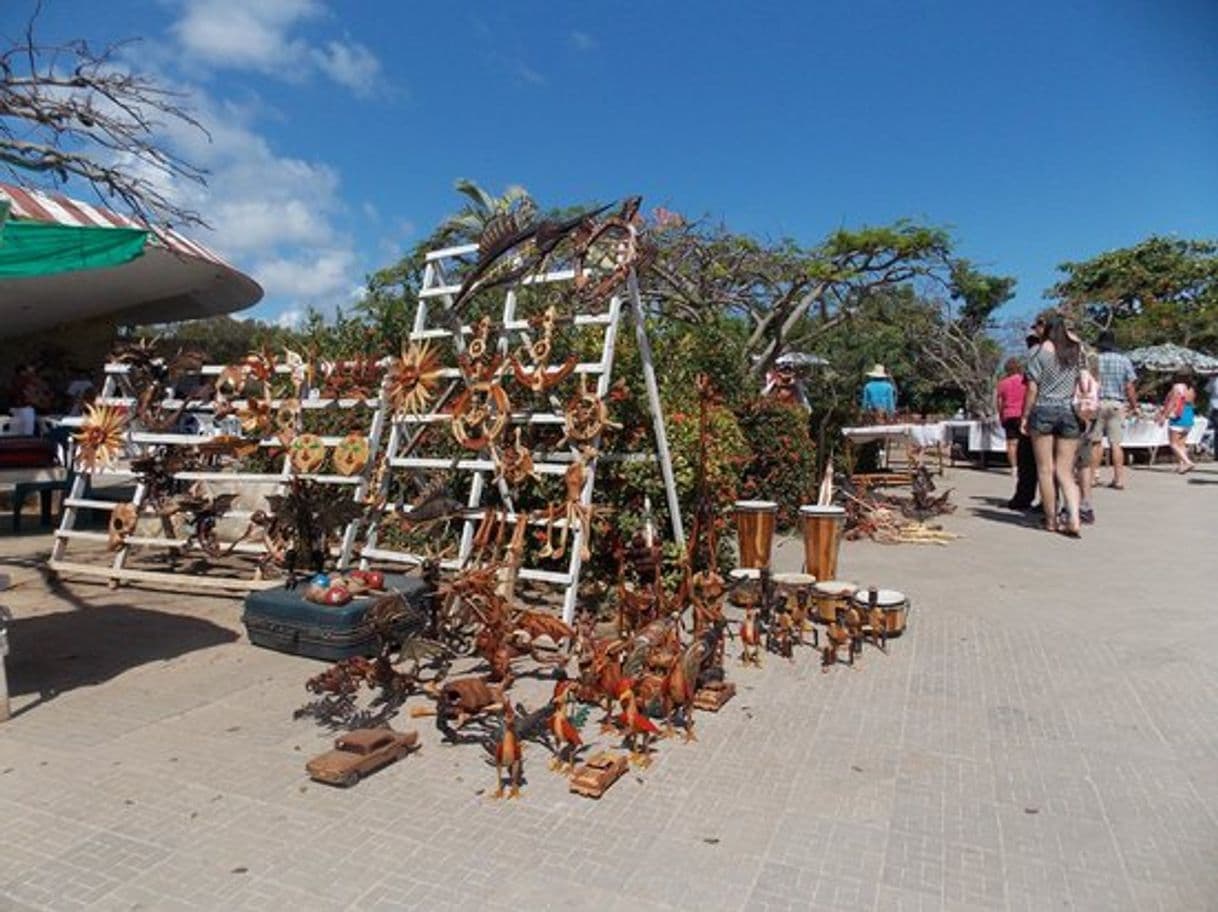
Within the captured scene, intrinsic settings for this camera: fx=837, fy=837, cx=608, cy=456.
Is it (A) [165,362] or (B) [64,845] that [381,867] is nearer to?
(B) [64,845]

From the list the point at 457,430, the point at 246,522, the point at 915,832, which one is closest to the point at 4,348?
the point at 246,522

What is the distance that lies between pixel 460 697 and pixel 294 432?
10.4 ft

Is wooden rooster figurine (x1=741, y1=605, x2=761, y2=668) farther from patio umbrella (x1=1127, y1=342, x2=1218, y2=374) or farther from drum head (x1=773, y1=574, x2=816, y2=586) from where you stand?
patio umbrella (x1=1127, y1=342, x2=1218, y2=374)

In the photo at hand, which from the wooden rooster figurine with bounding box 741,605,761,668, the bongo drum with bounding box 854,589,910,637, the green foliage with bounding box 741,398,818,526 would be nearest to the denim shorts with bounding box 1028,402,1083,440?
the green foliage with bounding box 741,398,818,526

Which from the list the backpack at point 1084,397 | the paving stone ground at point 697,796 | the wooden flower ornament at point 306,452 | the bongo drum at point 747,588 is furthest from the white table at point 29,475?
the backpack at point 1084,397

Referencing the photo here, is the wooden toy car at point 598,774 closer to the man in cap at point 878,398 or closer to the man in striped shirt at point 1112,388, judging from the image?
the man in striped shirt at point 1112,388

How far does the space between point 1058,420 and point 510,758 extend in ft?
23.0

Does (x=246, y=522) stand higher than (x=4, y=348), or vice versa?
(x=4, y=348)

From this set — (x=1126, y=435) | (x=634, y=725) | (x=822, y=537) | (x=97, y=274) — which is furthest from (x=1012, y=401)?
(x=97, y=274)

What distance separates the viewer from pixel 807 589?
472cm

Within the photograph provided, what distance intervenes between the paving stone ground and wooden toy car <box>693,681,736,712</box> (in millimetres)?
55

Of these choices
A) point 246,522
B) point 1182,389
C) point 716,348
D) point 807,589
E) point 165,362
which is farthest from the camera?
point 1182,389

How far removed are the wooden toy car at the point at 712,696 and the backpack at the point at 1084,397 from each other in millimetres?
5885

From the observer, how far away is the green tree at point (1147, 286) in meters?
28.2
